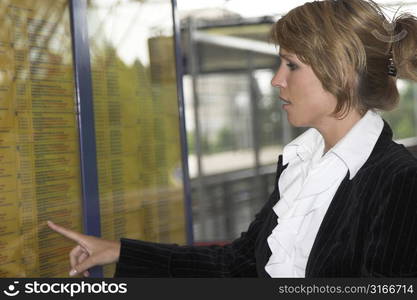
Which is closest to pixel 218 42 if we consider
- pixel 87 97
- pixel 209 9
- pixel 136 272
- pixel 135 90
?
pixel 209 9

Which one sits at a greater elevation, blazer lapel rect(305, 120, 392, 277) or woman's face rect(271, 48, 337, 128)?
woman's face rect(271, 48, 337, 128)

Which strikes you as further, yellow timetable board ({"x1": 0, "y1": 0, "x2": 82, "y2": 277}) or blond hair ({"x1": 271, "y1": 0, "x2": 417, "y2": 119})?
yellow timetable board ({"x1": 0, "y1": 0, "x2": 82, "y2": 277})

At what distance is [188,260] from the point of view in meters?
1.75

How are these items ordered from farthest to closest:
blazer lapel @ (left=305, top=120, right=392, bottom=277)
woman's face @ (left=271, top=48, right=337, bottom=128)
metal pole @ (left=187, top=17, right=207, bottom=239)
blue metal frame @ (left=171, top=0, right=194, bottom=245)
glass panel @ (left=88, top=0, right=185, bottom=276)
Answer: metal pole @ (left=187, top=17, right=207, bottom=239), blue metal frame @ (left=171, top=0, right=194, bottom=245), glass panel @ (left=88, top=0, right=185, bottom=276), woman's face @ (left=271, top=48, right=337, bottom=128), blazer lapel @ (left=305, top=120, right=392, bottom=277)

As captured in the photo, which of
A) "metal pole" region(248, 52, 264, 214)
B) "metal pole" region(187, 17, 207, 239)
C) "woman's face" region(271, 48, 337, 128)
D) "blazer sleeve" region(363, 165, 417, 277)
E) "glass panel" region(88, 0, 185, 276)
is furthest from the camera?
"metal pole" region(248, 52, 264, 214)

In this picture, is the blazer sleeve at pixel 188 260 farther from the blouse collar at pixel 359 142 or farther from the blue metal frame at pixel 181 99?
the blue metal frame at pixel 181 99

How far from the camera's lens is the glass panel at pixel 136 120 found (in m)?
2.18

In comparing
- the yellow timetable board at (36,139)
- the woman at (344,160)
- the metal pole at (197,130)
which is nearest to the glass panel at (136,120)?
the yellow timetable board at (36,139)

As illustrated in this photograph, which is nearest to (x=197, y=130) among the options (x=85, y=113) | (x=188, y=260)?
(x=85, y=113)

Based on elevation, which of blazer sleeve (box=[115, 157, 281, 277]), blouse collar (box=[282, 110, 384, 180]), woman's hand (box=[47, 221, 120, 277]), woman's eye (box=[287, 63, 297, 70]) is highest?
woman's eye (box=[287, 63, 297, 70])

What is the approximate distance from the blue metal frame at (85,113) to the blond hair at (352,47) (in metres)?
0.76

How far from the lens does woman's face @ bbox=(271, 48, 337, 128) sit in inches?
60.0

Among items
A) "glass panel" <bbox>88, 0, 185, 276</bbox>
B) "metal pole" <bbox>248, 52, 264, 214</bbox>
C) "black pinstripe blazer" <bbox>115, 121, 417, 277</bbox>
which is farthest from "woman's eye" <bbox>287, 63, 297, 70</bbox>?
"metal pole" <bbox>248, 52, 264, 214</bbox>

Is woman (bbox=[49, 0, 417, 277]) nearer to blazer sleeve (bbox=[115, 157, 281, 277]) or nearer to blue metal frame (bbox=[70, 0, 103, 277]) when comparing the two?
blazer sleeve (bbox=[115, 157, 281, 277])
